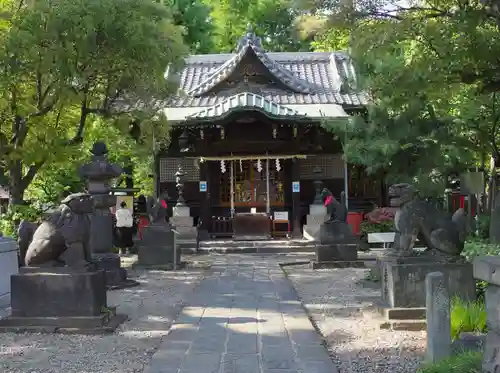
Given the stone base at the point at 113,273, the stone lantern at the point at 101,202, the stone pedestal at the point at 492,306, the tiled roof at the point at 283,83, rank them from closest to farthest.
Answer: the stone pedestal at the point at 492,306 < the stone base at the point at 113,273 < the stone lantern at the point at 101,202 < the tiled roof at the point at 283,83

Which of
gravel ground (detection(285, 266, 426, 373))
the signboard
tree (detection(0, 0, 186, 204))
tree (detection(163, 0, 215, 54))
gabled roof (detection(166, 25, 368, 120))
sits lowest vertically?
gravel ground (detection(285, 266, 426, 373))

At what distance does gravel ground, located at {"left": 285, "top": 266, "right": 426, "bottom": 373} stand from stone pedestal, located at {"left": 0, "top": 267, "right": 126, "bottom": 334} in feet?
9.22

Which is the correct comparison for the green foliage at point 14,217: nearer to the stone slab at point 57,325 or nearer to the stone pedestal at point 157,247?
the stone pedestal at point 157,247

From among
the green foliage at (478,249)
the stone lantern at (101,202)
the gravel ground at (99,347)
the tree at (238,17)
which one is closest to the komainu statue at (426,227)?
the green foliage at (478,249)

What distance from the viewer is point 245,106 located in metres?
17.5

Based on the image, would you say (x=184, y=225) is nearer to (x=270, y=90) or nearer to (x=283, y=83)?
(x=270, y=90)

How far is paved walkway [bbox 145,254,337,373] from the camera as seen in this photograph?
17.3ft

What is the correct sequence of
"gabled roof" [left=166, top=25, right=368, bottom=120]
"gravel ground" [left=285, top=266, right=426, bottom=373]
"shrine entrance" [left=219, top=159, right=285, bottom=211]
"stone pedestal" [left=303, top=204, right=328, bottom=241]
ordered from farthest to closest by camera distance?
"gabled roof" [left=166, top=25, right=368, bottom=120] → "shrine entrance" [left=219, top=159, right=285, bottom=211] → "stone pedestal" [left=303, top=204, right=328, bottom=241] → "gravel ground" [left=285, top=266, right=426, bottom=373]

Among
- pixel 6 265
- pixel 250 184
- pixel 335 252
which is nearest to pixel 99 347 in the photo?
pixel 6 265

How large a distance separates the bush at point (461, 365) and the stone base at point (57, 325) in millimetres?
4188

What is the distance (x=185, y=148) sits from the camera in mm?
19375

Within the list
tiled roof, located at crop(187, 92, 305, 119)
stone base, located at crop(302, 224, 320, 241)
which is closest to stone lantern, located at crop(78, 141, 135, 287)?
tiled roof, located at crop(187, 92, 305, 119)

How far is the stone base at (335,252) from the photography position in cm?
A: 1318

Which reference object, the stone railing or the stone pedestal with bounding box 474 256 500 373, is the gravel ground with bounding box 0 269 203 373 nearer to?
the stone railing
